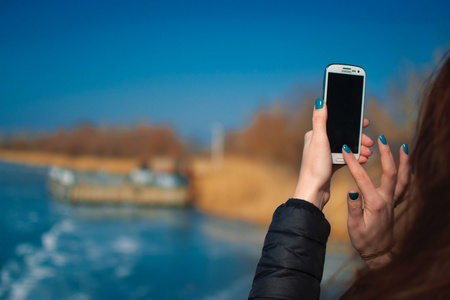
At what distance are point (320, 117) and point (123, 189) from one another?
9521mm

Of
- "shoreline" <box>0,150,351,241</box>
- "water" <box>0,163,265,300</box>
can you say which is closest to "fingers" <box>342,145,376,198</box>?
"water" <box>0,163,265,300</box>

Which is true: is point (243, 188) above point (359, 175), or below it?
below

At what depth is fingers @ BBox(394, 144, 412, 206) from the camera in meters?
0.43

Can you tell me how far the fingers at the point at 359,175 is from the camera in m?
0.39

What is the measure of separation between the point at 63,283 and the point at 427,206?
5.20 m

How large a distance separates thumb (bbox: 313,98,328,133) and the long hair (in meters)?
0.08

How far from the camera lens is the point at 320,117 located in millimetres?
385

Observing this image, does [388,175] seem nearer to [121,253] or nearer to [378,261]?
[378,261]

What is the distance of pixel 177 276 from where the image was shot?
17.1ft

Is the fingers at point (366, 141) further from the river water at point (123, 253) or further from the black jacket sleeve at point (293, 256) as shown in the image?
the river water at point (123, 253)

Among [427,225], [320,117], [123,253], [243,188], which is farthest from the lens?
[243,188]

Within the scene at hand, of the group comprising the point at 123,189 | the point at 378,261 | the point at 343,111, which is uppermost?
the point at 343,111

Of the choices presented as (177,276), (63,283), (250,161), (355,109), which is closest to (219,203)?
(250,161)

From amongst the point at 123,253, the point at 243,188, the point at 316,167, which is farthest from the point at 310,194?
the point at 243,188
